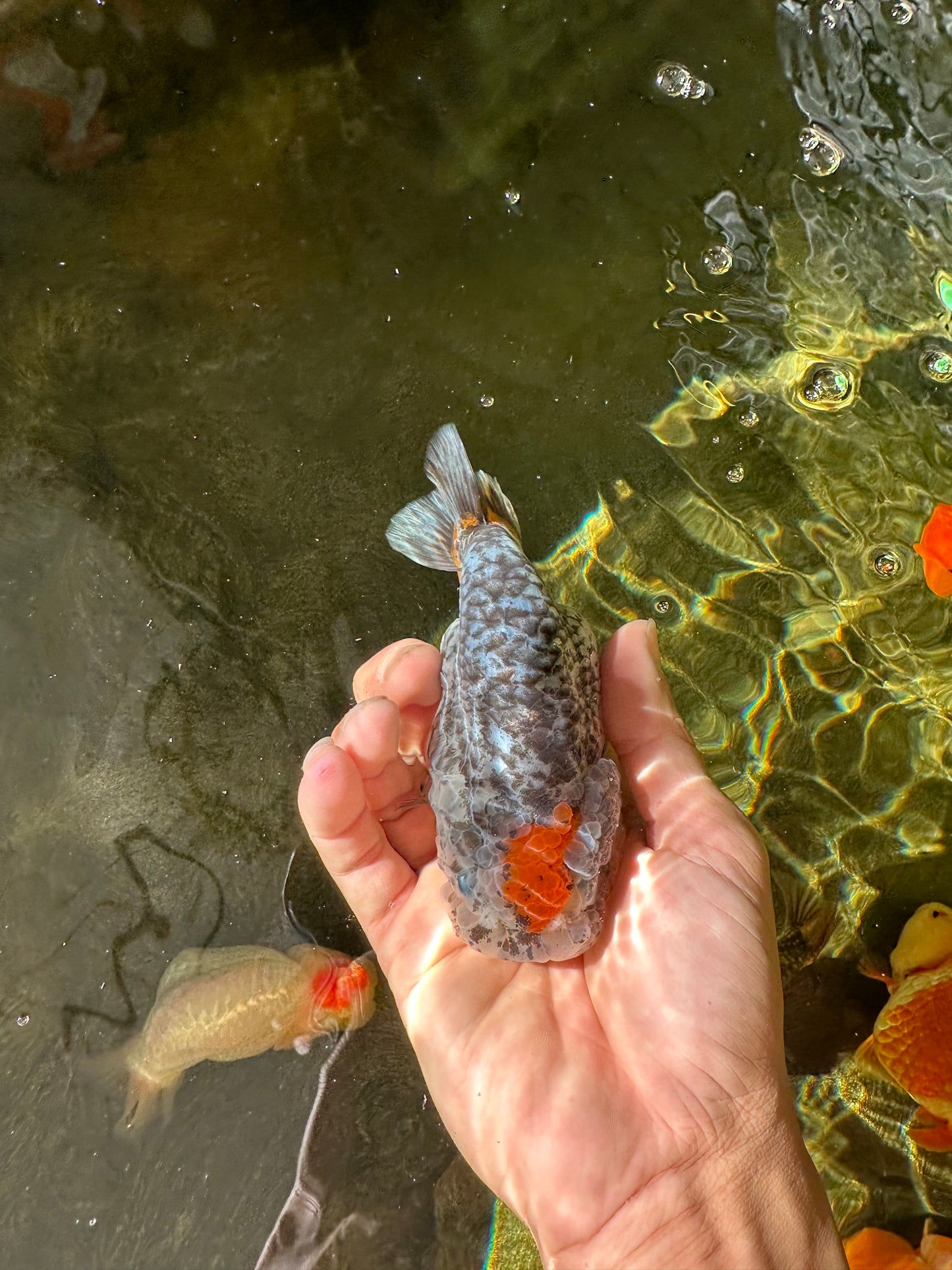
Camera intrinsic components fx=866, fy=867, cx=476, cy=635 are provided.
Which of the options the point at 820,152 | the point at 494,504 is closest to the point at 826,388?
the point at 820,152

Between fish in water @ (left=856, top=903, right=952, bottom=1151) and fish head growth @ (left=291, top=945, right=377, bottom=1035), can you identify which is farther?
fish head growth @ (left=291, top=945, right=377, bottom=1035)

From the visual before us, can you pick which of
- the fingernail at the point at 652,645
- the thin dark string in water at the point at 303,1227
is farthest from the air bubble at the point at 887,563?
the thin dark string in water at the point at 303,1227

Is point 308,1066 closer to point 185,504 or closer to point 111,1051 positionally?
point 111,1051

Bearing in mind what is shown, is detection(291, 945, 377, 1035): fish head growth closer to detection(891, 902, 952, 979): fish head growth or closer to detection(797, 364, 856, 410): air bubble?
detection(891, 902, 952, 979): fish head growth

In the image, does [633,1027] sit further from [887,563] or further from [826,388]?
[826,388]

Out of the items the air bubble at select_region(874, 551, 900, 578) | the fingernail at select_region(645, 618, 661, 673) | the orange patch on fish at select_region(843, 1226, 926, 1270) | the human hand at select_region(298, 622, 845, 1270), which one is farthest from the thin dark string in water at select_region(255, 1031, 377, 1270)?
the air bubble at select_region(874, 551, 900, 578)

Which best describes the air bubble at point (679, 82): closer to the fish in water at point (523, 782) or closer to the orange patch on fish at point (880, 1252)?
the fish in water at point (523, 782)
